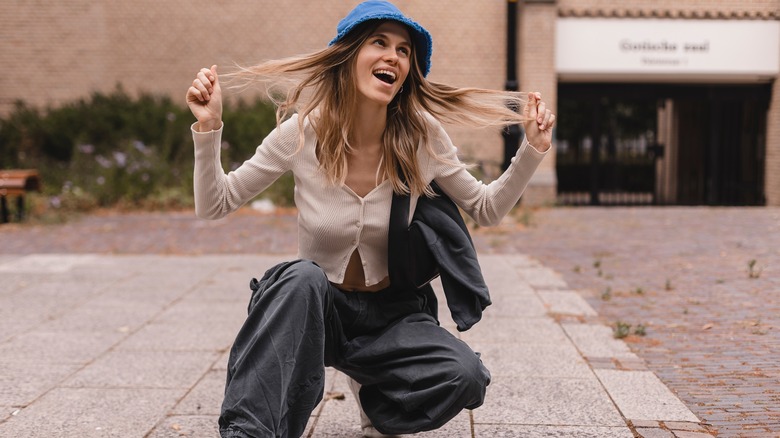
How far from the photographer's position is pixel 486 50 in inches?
658

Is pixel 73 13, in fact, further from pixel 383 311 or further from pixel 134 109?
Answer: pixel 383 311

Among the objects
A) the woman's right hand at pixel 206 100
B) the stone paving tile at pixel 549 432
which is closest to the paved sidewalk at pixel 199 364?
the stone paving tile at pixel 549 432

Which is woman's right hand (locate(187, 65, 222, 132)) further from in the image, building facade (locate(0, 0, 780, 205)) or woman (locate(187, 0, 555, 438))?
building facade (locate(0, 0, 780, 205))

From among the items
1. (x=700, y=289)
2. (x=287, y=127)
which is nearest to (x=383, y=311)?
(x=287, y=127)

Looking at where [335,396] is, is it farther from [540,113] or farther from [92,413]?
[540,113]

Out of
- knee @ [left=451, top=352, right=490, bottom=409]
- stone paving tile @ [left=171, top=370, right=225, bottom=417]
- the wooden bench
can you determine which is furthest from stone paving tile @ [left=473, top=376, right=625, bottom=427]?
the wooden bench

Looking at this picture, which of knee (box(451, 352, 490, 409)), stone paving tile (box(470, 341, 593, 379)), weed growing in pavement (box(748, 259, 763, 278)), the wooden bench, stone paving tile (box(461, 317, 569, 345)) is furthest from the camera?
the wooden bench

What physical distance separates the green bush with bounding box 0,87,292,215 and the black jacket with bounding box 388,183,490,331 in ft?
36.8

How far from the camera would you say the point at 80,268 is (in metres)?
8.24

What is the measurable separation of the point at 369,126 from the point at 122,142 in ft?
43.8

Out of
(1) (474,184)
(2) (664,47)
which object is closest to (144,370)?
(1) (474,184)

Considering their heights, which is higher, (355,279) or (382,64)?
(382,64)

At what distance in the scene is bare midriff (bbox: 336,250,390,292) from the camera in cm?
313

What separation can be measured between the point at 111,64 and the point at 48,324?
480 inches
